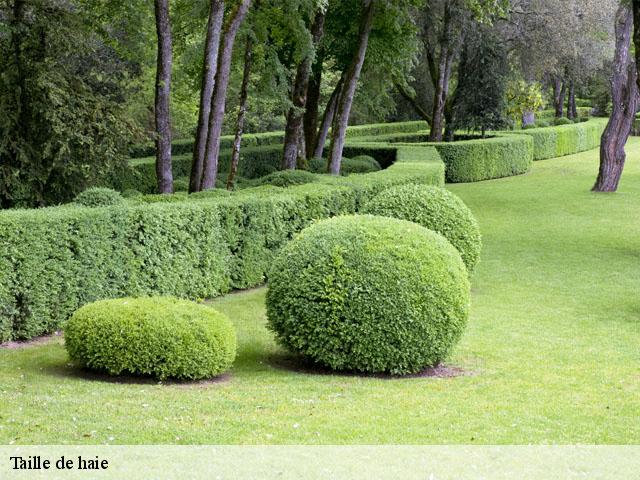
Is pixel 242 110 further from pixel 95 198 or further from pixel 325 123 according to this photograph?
pixel 95 198

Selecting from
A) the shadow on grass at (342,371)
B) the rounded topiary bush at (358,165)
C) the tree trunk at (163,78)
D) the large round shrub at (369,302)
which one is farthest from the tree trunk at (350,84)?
the large round shrub at (369,302)

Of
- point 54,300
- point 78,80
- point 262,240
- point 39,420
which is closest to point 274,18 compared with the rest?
point 78,80

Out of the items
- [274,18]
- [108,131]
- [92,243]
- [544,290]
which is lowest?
[544,290]

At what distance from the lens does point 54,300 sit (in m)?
10.6

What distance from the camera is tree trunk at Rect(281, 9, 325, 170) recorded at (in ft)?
81.9

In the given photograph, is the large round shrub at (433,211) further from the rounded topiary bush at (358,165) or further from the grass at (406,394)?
the rounded topiary bush at (358,165)

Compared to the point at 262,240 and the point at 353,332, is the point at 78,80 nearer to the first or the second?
the point at 262,240

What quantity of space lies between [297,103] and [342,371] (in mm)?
16603

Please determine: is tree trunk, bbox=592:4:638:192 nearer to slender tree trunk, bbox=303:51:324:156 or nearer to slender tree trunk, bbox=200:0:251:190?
slender tree trunk, bbox=303:51:324:156

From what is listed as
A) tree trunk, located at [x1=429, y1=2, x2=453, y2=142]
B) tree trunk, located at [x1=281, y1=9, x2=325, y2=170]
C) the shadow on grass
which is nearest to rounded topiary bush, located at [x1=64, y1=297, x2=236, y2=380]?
the shadow on grass

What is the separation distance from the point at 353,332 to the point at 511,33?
32.2 m

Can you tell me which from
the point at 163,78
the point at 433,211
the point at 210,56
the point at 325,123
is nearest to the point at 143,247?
the point at 433,211

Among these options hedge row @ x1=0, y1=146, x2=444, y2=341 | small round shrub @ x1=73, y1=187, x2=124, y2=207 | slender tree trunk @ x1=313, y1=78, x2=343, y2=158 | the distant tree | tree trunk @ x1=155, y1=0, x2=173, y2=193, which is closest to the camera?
hedge row @ x1=0, y1=146, x2=444, y2=341

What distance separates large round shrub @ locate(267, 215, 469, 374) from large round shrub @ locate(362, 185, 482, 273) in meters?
4.40
